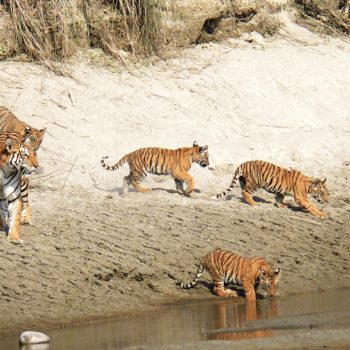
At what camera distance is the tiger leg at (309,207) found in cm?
1412

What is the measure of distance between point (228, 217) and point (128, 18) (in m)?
4.62

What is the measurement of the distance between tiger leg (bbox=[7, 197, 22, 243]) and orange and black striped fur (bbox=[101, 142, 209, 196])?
250 centimetres

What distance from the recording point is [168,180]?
587 inches

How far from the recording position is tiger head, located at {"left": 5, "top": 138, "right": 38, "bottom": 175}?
12.0m

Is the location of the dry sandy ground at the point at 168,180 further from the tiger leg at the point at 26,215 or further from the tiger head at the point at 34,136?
the tiger head at the point at 34,136

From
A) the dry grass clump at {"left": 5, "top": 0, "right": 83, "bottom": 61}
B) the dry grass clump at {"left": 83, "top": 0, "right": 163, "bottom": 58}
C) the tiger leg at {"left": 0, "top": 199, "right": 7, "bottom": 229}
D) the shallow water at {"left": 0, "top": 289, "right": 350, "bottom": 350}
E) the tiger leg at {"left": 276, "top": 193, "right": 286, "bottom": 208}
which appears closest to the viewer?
the shallow water at {"left": 0, "top": 289, "right": 350, "bottom": 350}

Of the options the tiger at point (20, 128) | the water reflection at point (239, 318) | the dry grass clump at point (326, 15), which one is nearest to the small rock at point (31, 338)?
the water reflection at point (239, 318)

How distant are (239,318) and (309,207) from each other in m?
3.79

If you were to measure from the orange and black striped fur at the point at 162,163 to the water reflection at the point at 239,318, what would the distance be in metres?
3.06

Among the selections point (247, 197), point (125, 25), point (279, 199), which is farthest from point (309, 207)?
point (125, 25)

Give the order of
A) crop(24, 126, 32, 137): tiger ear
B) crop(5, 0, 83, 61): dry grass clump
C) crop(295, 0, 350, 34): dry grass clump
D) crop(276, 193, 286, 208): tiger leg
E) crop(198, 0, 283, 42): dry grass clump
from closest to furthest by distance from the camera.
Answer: crop(24, 126, 32, 137): tiger ear
crop(276, 193, 286, 208): tiger leg
crop(5, 0, 83, 61): dry grass clump
crop(198, 0, 283, 42): dry grass clump
crop(295, 0, 350, 34): dry grass clump

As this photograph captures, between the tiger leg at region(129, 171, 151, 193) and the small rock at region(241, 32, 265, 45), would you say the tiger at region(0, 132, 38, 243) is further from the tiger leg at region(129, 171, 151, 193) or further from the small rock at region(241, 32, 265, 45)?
the small rock at region(241, 32, 265, 45)

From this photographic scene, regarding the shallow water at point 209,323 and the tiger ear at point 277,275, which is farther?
the tiger ear at point 277,275

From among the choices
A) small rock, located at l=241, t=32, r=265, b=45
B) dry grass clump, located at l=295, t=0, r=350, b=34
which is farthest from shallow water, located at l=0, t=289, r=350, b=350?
dry grass clump, located at l=295, t=0, r=350, b=34
